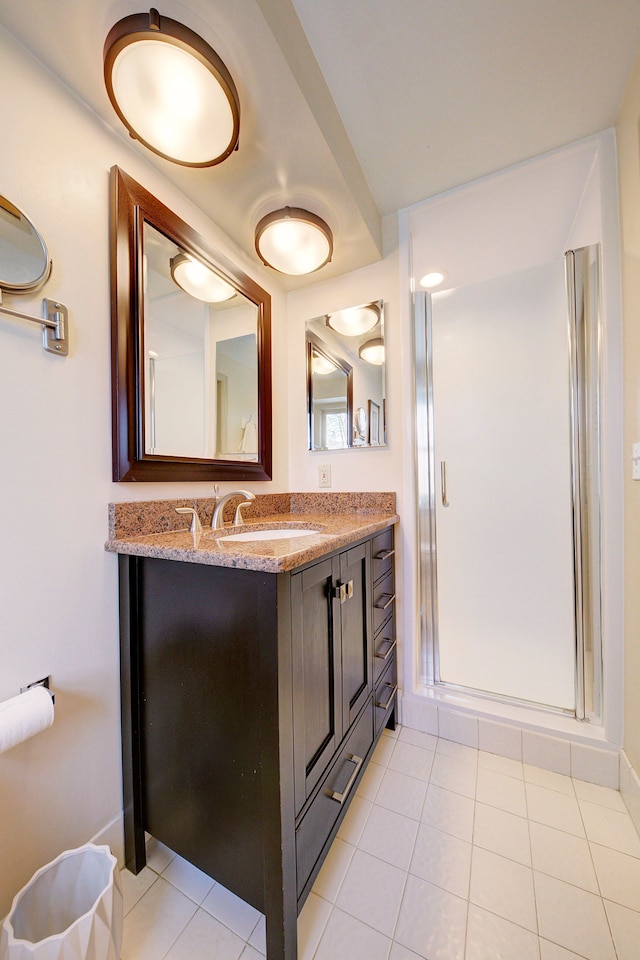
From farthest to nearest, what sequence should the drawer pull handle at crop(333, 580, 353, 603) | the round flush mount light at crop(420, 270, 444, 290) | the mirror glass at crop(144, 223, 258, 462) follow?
the round flush mount light at crop(420, 270, 444, 290) < the mirror glass at crop(144, 223, 258, 462) < the drawer pull handle at crop(333, 580, 353, 603)

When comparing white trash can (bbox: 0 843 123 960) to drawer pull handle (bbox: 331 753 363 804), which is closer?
white trash can (bbox: 0 843 123 960)

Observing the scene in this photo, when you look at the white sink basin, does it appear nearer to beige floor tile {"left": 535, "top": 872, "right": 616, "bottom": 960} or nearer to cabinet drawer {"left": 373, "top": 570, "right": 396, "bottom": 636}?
cabinet drawer {"left": 373, "top": 570, "right": 396, "bottom": 636}

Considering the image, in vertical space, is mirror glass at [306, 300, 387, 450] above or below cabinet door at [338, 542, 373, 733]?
above

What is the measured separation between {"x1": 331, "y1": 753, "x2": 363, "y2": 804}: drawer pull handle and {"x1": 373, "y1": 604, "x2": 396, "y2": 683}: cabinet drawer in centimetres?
26

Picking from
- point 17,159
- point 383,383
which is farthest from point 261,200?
point 383,383

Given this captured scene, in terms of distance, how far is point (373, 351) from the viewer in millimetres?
1648

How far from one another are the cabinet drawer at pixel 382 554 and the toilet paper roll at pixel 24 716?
3.24 feet

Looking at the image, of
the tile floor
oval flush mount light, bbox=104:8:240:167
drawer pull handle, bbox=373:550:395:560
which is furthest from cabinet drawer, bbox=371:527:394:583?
oval flush mount light, bbox=104:8:240:167

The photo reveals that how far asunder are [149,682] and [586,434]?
5.90ft

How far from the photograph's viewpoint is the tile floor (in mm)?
790

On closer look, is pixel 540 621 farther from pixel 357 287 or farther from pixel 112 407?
pixel 112 407

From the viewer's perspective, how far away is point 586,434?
137 cm

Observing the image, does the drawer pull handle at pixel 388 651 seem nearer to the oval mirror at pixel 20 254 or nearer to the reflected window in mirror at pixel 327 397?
the reflected window in mirror at pixel 327 397

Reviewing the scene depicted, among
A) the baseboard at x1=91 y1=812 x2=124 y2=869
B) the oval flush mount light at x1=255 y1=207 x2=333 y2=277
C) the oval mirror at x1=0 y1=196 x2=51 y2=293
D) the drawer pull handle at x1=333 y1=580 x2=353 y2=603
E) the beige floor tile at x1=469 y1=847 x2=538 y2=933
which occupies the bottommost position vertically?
the beige floor tile at x1=469 y1=847 x2=538 y2=933
